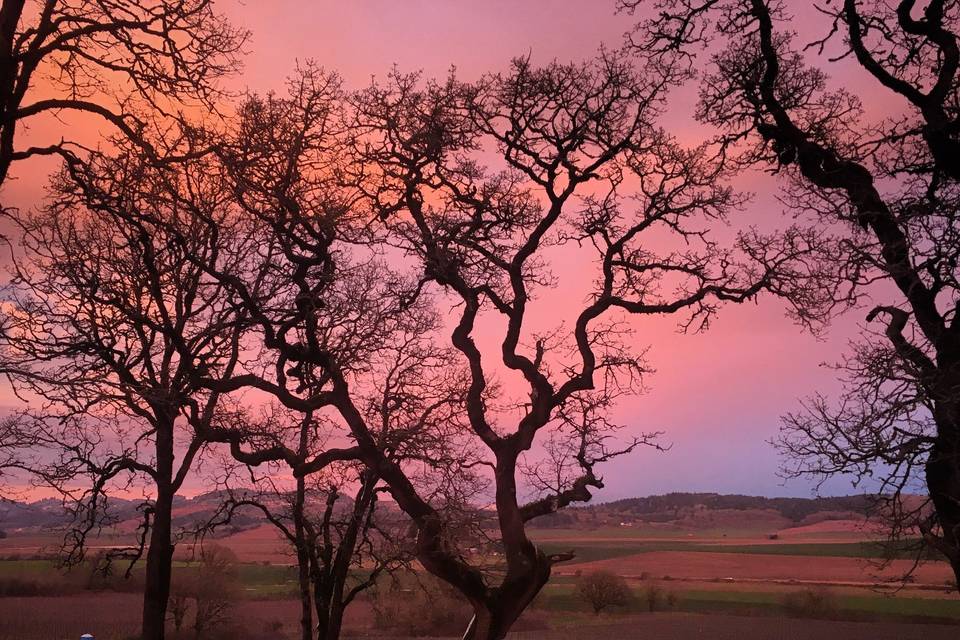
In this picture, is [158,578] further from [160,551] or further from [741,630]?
[741,630]

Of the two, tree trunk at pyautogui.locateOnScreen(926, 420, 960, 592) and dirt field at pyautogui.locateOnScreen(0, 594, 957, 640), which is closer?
tree trunk at pyautogui.locateOnScreen(926, 420, 960, 592)

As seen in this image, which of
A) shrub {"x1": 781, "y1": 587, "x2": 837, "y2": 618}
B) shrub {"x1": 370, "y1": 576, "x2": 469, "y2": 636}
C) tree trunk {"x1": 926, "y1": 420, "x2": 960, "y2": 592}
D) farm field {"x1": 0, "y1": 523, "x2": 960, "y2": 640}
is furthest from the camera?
shrub {"x1": 781, "y1": 587, "x2": 837, "y2": 618}

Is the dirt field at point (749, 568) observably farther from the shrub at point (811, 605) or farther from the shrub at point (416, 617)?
the shrub at point (416, 617)

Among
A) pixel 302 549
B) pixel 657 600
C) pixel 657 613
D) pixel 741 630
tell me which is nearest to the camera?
pixel 302 549

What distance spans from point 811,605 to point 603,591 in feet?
40.2

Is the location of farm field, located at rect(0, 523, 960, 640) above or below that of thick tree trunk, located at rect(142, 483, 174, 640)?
below

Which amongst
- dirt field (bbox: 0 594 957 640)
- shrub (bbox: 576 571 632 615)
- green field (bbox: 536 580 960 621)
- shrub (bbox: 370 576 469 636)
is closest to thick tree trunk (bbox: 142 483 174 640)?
dirt field (bbox: 0 594 957 640)

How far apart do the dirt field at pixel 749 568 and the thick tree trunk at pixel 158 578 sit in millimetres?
71965

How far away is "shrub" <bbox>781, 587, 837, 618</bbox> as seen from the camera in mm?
48844

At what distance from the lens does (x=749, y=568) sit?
105 m

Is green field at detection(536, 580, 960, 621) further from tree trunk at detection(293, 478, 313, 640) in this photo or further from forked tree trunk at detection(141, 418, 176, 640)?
forked tree trunk at detection(141, 418, 176, 640)

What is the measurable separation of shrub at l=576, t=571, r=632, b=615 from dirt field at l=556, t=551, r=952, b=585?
32.2 m

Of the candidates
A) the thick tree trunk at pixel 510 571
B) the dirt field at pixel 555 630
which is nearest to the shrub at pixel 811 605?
the dirt field at pixel 555 630

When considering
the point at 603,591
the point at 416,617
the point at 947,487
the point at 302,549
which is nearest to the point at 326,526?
the point at 302,549
